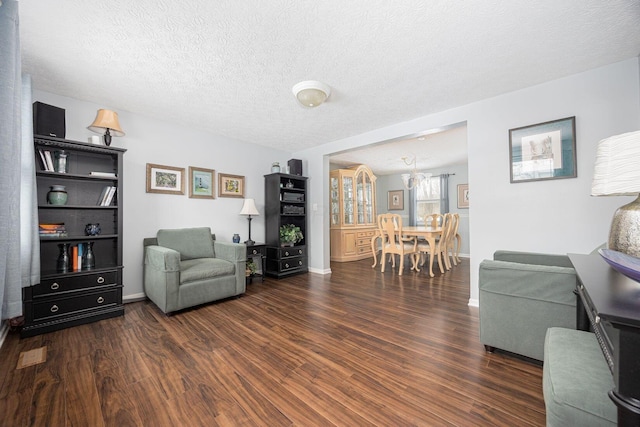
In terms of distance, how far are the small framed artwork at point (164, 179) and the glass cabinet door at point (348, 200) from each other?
3.56 m

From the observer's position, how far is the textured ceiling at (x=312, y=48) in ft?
5.10

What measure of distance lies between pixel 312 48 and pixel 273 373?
7.73 ft

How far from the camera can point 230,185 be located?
4.05 metres

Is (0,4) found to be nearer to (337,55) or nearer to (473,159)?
(337,55)

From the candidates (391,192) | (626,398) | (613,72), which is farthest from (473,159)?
(391,192)

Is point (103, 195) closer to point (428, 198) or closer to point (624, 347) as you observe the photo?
point (624, 347)

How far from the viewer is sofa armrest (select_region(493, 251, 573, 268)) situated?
1.93m

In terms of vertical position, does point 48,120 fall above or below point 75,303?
above

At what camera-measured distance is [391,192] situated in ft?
26.2

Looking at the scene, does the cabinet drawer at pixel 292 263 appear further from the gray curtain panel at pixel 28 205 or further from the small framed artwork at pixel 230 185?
the gray curtain panel at pixel 28 205

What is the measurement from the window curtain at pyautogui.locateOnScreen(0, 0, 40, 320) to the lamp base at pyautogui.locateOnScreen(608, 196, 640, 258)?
246 centimetres

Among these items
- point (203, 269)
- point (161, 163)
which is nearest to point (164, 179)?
point (161, 163)

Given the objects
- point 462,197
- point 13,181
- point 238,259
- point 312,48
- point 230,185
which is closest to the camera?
point 13,181

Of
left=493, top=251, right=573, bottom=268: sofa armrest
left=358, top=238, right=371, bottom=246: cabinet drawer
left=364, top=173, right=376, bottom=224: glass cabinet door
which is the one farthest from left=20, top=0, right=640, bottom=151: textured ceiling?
left=358, top=238, right=371, bottom=246: cabinet drawer
